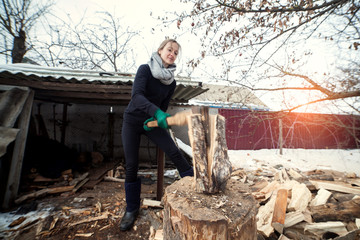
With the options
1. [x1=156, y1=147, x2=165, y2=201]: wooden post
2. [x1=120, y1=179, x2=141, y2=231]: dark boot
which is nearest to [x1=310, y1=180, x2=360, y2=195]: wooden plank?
[x1=156, y1=147, x2=165, y2=201]: wooden post

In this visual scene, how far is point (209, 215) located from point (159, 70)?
169 centimetres

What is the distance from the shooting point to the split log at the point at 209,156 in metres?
1.32

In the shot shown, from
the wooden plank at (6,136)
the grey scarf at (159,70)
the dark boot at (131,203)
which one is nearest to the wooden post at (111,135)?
the wooden plank at (6,136)

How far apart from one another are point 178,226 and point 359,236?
1.99 metres

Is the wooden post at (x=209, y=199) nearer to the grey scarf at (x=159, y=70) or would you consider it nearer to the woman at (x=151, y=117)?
the woman at (x=151, y=117)

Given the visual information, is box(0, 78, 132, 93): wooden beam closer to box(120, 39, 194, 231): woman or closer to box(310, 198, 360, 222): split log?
box(120, 39, 194, 231): woman

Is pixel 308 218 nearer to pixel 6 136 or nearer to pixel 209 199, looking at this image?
pixel 209 199

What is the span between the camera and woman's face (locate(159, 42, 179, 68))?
2.10 m

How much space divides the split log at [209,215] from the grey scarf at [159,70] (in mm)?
1388

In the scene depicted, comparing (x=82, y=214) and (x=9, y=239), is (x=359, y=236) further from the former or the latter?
(x=9, y=239)

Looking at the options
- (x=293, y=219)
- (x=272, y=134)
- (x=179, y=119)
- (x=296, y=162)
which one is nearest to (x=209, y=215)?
(x=179, y=119)

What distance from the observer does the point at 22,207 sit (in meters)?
3.00

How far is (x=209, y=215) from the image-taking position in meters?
1.05

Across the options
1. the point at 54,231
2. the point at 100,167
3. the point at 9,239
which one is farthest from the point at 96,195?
the point at 100,167
